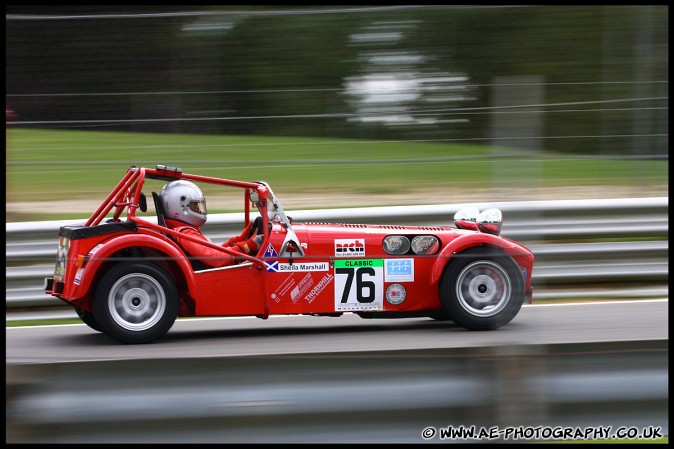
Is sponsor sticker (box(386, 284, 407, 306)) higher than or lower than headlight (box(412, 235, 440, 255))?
lower

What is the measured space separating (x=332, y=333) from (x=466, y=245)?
101 centimetres

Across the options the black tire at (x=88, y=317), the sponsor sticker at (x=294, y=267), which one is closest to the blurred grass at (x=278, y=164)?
the sponsor sticker at (x=294, y=267)

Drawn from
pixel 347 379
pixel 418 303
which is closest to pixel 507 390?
pixel 347 379

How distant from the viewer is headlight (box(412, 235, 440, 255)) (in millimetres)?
6379

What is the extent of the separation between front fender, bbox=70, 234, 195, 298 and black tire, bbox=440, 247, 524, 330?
1569mm

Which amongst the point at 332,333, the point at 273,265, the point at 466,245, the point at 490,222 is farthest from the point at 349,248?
the point at 490,222

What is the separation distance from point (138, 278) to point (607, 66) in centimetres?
420

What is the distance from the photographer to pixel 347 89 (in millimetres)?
6781

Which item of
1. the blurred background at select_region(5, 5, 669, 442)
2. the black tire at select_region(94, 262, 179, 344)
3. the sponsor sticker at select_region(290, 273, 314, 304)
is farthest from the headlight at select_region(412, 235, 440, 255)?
the black tire at select_region(94, 262, 179, 344)

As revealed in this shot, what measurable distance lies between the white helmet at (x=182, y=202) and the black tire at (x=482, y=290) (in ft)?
5.21

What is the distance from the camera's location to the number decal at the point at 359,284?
20.3ft

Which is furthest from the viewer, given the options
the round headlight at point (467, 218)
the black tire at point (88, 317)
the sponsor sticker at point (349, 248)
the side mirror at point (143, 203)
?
the round headlight at point (467, 218)

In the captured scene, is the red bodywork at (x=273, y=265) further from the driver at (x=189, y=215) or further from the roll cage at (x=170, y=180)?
the driver at (x=189, y=215)

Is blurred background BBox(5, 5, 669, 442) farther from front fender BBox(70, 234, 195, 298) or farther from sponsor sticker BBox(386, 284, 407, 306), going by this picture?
front fender BBox(70, 234, 195, 298)
